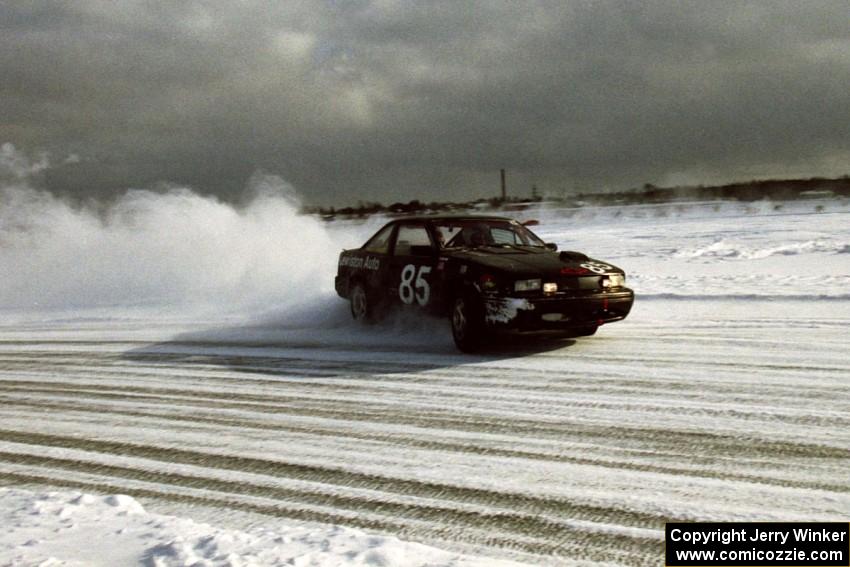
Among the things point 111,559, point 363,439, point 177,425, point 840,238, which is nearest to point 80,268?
point 177,425

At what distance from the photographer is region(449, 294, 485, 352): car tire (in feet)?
23.5

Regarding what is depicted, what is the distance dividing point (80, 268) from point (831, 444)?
55.1 ft

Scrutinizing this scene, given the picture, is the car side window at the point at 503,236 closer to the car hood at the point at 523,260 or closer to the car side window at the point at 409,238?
the car hood at the point at 523,260

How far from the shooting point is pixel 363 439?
4691 millimetres

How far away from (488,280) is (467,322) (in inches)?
18.8

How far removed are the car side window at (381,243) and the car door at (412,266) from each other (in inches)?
8.5

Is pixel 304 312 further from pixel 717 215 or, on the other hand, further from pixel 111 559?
pixel 717 215

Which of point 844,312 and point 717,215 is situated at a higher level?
point 717,215

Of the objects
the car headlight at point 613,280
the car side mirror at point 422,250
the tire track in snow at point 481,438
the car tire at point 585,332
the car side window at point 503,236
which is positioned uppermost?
the car side window at point 503,236

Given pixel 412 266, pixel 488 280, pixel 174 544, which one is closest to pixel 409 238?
pixel 412 266

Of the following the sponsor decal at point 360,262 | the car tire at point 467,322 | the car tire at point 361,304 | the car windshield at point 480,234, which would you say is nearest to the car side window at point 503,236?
the car windshield at point 480,234

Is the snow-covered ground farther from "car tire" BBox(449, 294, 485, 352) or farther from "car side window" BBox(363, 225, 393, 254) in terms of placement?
"car side window" BBox(363, 225, 393, 254)

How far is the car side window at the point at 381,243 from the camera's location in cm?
894

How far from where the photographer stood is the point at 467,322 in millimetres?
7238
